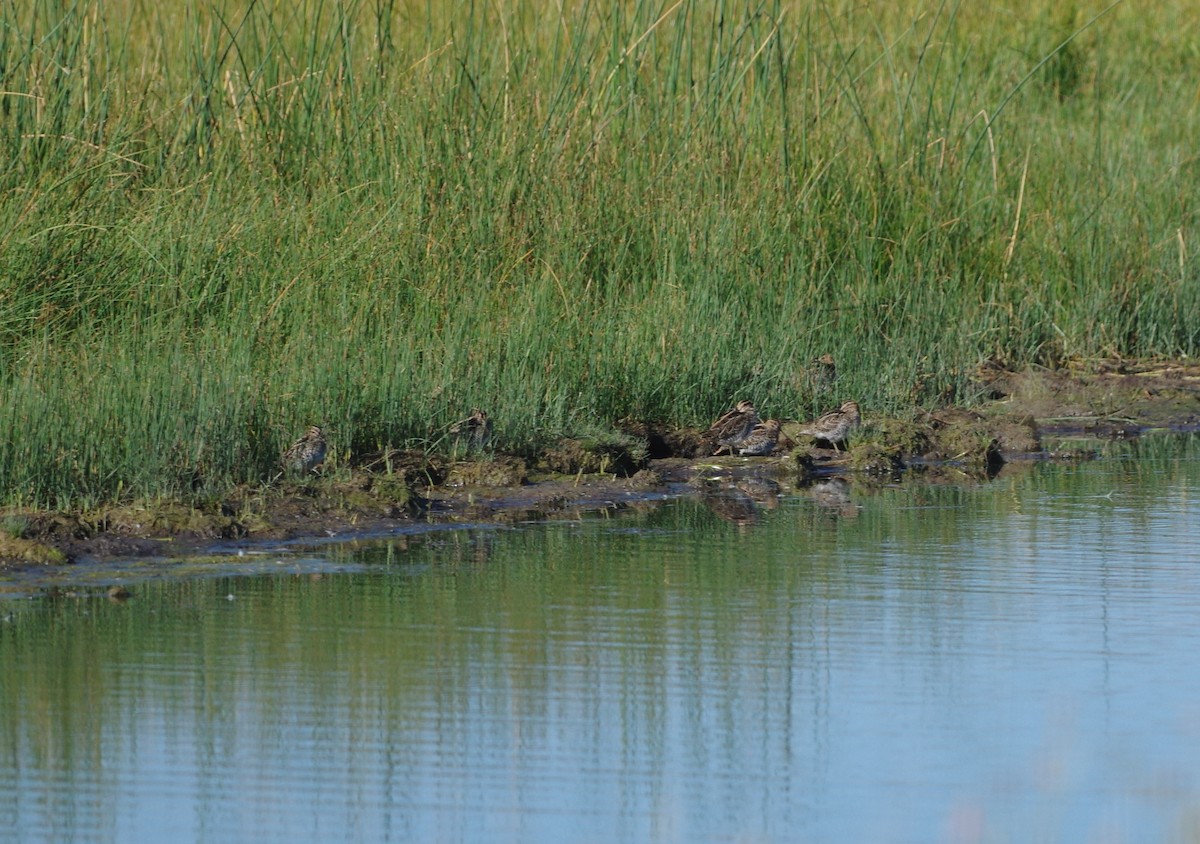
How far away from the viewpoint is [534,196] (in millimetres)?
9875

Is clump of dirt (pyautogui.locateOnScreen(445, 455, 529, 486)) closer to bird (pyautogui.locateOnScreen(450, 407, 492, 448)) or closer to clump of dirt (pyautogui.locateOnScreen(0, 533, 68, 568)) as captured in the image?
bird (pyautogui.locateOnScreen(450, 407, 492, 448))

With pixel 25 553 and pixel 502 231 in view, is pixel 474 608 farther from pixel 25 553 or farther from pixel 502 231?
→ pixel 502 231

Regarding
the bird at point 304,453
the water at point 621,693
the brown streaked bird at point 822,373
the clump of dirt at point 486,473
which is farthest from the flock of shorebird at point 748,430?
the water at point 621,693

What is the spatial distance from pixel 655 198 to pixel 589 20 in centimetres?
156

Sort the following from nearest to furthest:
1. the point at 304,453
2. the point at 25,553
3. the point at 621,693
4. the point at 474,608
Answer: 1. the point at 621,693
2. the point at 474,608
3. the point at 25,553
4. the point at 304,453

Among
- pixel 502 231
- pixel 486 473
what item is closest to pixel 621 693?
pixel 486 473

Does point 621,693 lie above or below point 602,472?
below

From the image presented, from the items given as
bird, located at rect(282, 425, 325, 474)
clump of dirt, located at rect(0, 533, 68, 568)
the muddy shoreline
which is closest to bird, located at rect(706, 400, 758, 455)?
the muddy shoreline

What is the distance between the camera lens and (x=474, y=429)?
8016mm

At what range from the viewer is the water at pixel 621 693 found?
13.5 ft

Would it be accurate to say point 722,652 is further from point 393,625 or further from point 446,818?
point 446,818

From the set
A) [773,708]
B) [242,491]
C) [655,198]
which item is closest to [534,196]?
[655,198]

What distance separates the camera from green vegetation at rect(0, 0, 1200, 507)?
7.77 meters

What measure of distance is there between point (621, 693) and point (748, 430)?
13.0 ft
